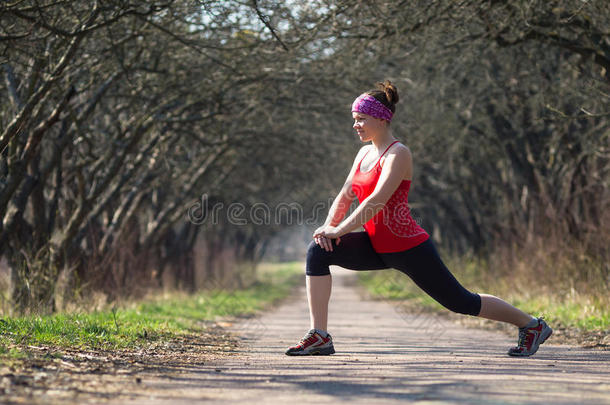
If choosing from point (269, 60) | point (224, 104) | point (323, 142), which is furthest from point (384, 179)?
point (323, 142)

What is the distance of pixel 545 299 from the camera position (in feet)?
44.4

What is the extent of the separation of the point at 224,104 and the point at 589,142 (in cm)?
607

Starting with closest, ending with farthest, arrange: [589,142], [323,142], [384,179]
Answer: [384,179] → [589,142] → [323,142]

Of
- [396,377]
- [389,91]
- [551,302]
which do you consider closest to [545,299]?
[551,302]

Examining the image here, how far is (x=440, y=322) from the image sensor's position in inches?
532

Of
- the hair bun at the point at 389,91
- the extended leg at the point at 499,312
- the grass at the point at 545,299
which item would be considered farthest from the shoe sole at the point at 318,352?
the grass at the point at 545,299

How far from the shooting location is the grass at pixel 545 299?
10894 millimetres

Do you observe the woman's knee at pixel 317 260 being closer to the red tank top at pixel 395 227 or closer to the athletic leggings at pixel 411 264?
the athletic leggings at pixel 411 264

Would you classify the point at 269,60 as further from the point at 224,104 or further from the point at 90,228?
the point at 90,228

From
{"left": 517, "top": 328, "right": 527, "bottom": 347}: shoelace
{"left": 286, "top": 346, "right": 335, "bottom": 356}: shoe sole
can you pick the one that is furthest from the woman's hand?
{"left": 517, "top": 328, "right": 527, "bottom": 347}: shoelace

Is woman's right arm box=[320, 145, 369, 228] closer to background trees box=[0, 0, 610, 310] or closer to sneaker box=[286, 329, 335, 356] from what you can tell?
sneaker box=[286, 329, 335, 356]

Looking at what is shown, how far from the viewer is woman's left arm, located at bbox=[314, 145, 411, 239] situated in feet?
22.1

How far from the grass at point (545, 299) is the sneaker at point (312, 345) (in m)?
4.00

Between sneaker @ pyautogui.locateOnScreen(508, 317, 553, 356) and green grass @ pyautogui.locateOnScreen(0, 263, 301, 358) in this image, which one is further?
green grass @ pyautogui.locateOnScreen(0, 263, 301, 358)
